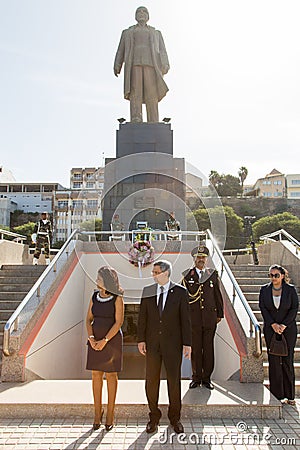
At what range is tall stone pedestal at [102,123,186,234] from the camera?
36.2 feet

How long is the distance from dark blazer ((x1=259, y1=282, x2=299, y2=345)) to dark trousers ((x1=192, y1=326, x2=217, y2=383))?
62 cm

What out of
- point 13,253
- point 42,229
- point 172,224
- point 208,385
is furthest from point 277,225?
point 208,385

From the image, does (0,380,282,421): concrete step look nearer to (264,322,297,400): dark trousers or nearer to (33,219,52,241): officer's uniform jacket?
(264,322,297,400): dark trousers

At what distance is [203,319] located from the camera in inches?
179

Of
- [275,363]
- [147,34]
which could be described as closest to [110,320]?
[275,363]

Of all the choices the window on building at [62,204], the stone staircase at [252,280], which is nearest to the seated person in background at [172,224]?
the stone staircase at [252,280]

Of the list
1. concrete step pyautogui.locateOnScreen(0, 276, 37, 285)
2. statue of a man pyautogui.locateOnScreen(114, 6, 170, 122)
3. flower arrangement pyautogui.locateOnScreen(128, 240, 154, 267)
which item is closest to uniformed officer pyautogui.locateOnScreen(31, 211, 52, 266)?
concrete step pyautogui.locateOnScreen(0, 276, 37, 285)

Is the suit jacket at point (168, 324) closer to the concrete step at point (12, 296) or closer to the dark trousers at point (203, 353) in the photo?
the dark trousers at point (203, 353)

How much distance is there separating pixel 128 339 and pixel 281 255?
15.6 feet

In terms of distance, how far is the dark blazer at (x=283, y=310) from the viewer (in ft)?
14.3

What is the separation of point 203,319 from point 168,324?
3.55 ft

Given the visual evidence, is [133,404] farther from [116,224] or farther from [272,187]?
[272,187]

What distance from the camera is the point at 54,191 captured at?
64.0 metres

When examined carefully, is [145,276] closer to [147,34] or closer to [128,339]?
[128,339]
